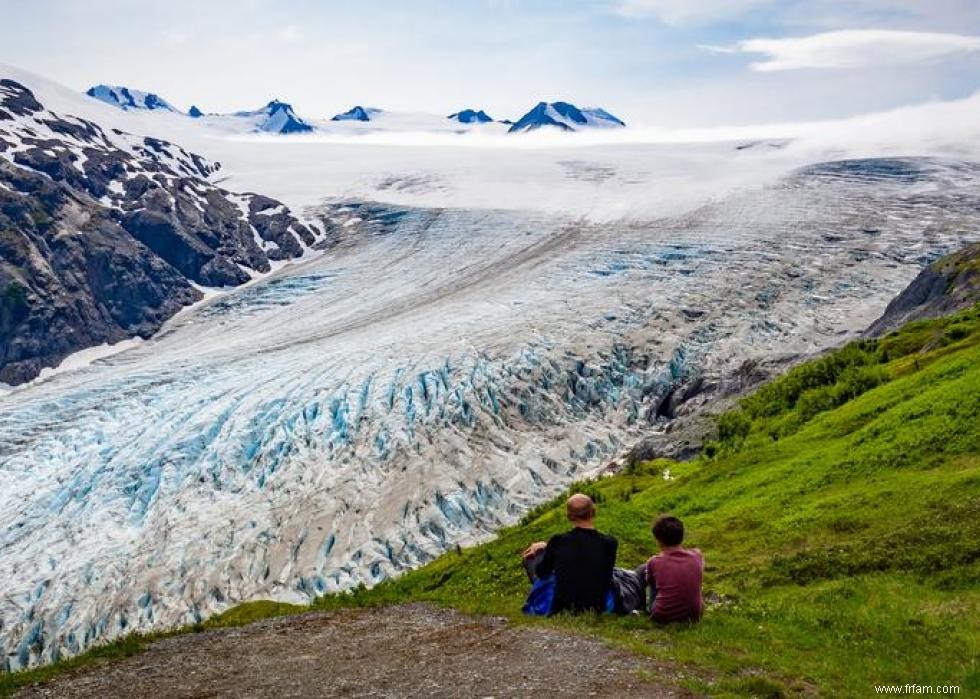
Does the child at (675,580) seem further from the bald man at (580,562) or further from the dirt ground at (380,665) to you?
the dirt ground at (380,665)

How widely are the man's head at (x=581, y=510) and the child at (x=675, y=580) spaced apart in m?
0.79

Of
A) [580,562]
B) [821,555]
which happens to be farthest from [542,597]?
[821,555]

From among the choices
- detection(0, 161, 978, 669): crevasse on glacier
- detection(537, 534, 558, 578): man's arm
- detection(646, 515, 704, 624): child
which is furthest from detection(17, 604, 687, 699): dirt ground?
detection(0, 161, 978, 669): crevasse on glacier

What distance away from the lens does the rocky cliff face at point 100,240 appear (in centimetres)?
8675

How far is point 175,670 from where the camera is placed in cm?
1021

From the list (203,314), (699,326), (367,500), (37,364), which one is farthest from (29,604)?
(37,364)

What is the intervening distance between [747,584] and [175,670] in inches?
289

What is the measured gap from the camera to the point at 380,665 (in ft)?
31.7

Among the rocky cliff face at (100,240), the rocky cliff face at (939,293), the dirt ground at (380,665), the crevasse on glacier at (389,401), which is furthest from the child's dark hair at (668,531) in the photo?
the rocky cliff face at (100,240)

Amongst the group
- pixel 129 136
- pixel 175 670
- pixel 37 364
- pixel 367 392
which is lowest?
pixel 37 364

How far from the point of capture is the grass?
8.59 m

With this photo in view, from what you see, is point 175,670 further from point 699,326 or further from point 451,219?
point 451,219

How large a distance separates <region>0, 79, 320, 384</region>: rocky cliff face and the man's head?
83058mm

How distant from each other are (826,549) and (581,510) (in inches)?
155
